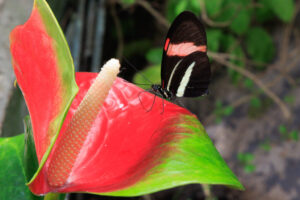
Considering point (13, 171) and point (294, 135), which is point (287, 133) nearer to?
point (294, 135)

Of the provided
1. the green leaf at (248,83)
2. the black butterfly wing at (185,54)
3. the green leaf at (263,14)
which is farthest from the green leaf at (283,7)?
the black butterfly wing at (185,54)

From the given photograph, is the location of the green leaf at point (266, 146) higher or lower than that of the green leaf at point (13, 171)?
lower

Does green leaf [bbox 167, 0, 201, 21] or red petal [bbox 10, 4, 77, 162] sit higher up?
red petal [bbox 10, 4, 77, 162]

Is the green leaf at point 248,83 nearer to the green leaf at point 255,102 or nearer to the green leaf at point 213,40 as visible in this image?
the green leaf at point 255,102

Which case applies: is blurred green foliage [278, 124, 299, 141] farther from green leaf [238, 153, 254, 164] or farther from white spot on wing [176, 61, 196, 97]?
white spot on wing [176, 61, 196, 97]

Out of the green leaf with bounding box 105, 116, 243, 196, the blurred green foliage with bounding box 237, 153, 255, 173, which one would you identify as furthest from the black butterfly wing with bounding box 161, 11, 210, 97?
the blurred green foliage with bounding box 237, 153, 255, 173
